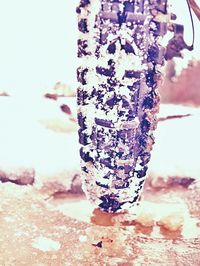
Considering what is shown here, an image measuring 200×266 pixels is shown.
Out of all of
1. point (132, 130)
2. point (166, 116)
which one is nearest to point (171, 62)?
point (166, 116)

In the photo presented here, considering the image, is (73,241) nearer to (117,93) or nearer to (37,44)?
(117,93)

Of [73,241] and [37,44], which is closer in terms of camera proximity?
[73,241]

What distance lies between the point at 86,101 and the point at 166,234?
11.3 inches

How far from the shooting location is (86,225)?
0.94 m

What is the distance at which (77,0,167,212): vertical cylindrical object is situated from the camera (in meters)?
0.79

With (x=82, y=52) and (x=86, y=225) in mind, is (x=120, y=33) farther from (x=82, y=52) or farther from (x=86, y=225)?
(x=86, y=225)

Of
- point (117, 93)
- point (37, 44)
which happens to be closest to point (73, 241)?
point (117, 93)

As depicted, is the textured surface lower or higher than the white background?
lower

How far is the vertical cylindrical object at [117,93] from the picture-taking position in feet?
2.59

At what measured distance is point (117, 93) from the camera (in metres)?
0.83

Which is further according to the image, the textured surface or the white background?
the white background

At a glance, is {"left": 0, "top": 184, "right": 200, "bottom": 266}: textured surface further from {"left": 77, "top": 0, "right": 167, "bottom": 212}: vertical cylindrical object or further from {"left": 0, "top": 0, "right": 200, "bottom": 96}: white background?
{"left": 0, "top": 0, "right": 200, "bottom": 96}: white background

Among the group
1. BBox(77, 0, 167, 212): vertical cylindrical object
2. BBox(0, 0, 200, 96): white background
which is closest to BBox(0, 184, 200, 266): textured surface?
BBox(77, 0, 167, 212): vertical cylindrical object

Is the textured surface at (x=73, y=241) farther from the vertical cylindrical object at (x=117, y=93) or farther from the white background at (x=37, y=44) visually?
the white background at (x=37, y=44)
